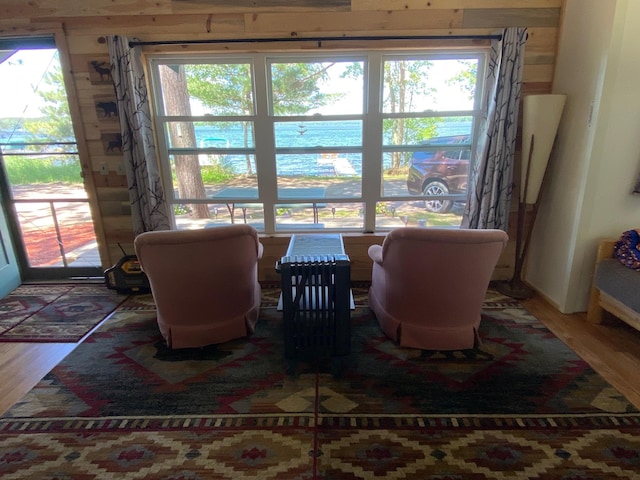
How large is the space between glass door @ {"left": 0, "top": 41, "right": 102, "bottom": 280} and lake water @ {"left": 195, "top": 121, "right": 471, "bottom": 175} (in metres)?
1.24

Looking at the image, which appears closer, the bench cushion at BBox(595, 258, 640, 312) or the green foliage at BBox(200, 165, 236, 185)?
the bench cushion at BBox(595, 258, 640, 312)

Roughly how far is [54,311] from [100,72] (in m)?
1.98

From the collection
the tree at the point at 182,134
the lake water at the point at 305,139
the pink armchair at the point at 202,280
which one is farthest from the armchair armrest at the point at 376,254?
the tree at the point at 182,134

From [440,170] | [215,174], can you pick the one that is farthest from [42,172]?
[440,170]

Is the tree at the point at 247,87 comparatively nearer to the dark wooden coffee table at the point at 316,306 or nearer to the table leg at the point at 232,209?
the table leg at the point at 232,209

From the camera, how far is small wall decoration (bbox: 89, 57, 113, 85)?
2.89 metres

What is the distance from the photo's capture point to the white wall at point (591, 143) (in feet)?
7.47

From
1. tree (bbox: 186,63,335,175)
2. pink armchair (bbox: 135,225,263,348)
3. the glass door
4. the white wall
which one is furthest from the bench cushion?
the glass door

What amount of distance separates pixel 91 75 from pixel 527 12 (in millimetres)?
3514

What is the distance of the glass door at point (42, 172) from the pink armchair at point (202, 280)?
70.8 inches

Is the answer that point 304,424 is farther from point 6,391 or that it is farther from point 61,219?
point 61,219

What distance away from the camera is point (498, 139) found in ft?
9.20

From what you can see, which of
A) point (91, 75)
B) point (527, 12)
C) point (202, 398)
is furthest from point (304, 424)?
point (527, 12)

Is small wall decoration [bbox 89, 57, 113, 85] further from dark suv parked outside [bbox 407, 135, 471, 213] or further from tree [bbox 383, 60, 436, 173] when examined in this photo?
dark suv parked outside [bbox 407, 135, 471, 213]
